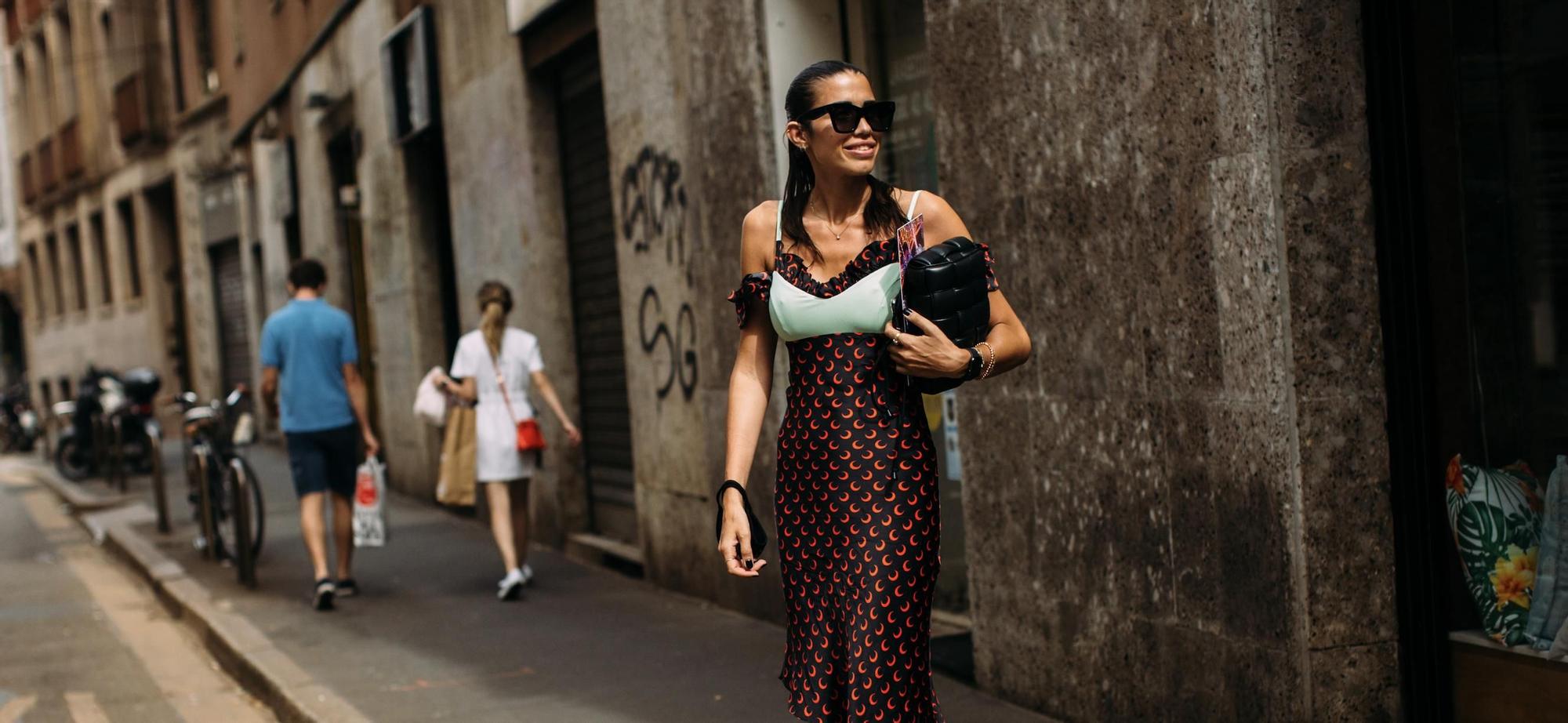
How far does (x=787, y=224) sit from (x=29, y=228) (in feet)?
127

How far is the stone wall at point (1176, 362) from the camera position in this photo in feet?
14.0

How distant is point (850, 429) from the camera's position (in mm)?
3492

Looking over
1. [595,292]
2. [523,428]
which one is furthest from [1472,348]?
[595,292]

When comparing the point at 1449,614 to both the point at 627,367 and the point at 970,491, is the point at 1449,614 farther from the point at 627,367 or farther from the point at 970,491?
the point at 627,367

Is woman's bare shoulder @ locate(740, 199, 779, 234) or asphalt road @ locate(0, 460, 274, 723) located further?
asphalt road @ locate(0, 460, 274, 723)

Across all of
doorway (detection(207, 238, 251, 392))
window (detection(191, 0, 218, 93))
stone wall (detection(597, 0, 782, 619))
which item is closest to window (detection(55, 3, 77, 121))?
window (detection(191, 0, 218, 93))

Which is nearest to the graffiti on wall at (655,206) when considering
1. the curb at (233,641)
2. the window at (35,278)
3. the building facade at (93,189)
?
the curb at (233,641)

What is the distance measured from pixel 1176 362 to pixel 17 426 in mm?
26574

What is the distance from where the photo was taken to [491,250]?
12.0m

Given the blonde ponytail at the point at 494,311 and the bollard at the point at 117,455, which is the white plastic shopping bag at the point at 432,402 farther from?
the bollard at the point at 117,455

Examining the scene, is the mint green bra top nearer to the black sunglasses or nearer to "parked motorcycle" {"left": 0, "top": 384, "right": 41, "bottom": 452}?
the black sunglasses

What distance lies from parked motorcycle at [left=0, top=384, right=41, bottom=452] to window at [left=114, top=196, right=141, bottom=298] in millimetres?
3201

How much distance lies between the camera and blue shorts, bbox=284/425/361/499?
29.3 ft

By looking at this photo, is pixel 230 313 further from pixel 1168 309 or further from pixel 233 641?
pixel 1168 309
